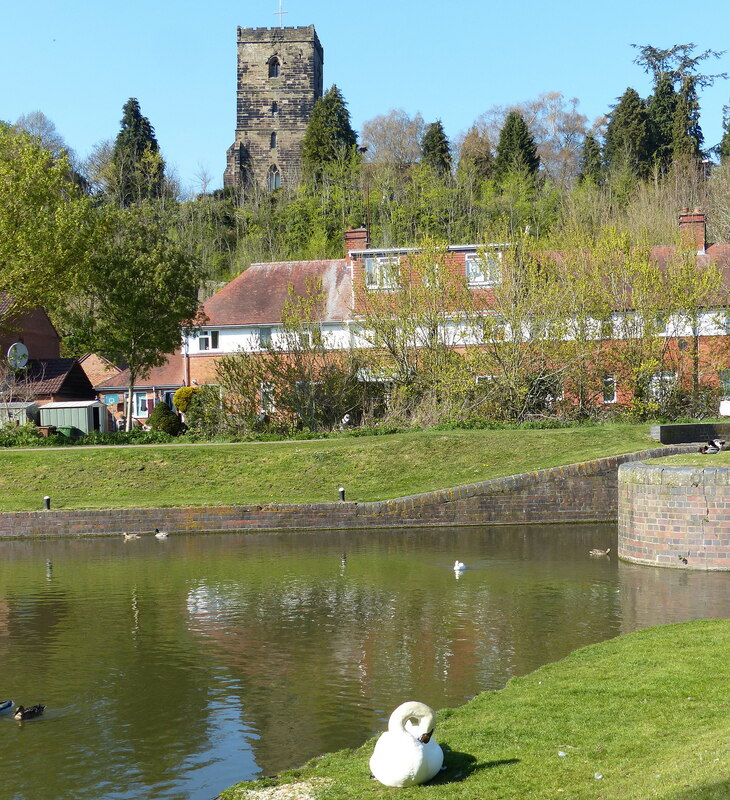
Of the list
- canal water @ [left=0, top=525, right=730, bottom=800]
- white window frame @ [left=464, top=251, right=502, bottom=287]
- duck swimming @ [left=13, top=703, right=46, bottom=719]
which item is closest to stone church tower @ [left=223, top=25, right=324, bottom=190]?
white window frame @ [left=464, top=251, right=502, bottom=287]

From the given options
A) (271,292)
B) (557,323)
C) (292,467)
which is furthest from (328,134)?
(292,467)

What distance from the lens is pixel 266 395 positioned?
39938 millimetres

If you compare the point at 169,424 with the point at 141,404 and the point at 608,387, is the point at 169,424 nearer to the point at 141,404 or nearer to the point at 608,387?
the point at 141,404

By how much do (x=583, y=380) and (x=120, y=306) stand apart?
868 inches

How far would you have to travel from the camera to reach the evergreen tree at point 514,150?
8488 centimetres

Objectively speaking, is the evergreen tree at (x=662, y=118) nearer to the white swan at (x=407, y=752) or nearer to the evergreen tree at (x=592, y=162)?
the evergreen tree at (x=592, y=162)

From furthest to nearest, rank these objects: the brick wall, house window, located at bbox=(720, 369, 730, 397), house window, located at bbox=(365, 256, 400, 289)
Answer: house window, located at bbox=(365, 256, 400, 289), house window, located at bbox=(720, 369, 730, 397), the brick wall

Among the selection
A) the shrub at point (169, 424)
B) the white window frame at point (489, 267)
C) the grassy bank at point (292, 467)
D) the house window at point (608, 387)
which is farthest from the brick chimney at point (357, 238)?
the grassy bank at point (292, 467)

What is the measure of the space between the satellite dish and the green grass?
42.6 m

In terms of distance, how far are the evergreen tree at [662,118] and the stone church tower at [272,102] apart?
37.3m

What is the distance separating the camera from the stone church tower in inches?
4114

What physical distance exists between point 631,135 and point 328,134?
28003mm

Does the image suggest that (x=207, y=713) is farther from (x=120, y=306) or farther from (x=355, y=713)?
(x=120, y=306)

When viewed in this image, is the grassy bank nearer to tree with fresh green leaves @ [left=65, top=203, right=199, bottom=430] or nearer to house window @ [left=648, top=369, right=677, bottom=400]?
house window @ [left=648, top=369, right=677, bottom=400]
